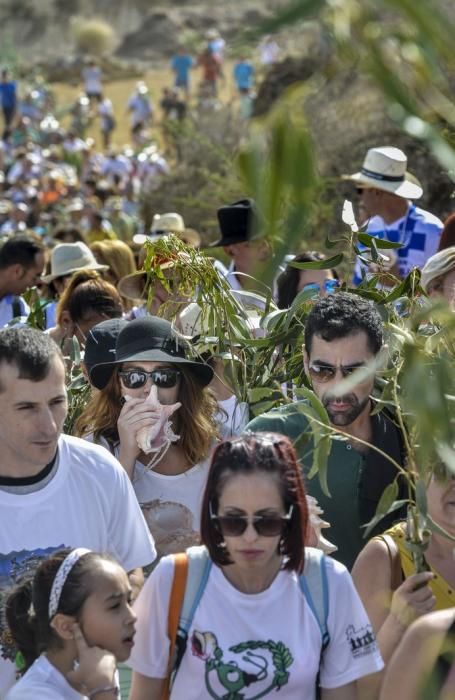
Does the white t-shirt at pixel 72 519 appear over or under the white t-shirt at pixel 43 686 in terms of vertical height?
over

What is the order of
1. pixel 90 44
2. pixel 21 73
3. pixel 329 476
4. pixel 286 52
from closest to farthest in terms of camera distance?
1. pixel 329 476
2. pixel 286 52
3. pixel 21 73
4. pixel 90 44

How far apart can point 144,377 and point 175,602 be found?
1457 mm

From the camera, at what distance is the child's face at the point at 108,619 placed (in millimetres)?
3049

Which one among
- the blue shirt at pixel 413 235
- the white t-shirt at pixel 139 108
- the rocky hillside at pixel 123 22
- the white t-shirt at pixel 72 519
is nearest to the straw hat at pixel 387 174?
the blue shirt at pixel 413 235

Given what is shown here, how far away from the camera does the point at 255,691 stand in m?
2.99

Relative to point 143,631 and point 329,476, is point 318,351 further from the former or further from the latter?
point 143,631

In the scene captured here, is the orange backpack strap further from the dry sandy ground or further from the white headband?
the dry sandy ground

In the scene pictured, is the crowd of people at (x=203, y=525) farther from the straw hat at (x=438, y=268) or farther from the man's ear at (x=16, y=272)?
the man's ear at (x=16, y=272)

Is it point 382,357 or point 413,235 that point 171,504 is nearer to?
point 382,357

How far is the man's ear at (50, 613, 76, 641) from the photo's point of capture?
3043mm

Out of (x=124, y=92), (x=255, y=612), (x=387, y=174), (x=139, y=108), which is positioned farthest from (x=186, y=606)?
(x=124, y=92)

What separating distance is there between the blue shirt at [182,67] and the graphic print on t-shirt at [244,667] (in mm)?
29233

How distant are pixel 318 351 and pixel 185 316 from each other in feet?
4.25

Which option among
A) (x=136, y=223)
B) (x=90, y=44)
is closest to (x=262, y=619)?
(x=136, y=223)
